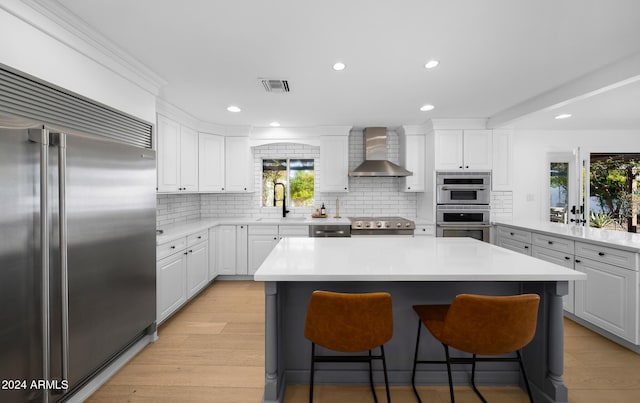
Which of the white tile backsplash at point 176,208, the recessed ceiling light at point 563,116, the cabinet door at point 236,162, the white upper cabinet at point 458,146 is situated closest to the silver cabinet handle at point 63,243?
the white tile backsplash at point 176,208

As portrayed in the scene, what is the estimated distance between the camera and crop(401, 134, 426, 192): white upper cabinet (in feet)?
15.2

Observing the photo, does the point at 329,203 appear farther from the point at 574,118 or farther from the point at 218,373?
the point at 574,118

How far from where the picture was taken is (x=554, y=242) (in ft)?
10.2

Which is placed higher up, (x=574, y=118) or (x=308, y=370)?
(x=574, y=118)

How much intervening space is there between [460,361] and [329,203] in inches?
136

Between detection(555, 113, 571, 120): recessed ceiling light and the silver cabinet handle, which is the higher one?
detection(555, 113, 571, 120): recessed ceiling light

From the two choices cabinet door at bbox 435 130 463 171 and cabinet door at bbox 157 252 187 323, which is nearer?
cabinet door at bbox 157 252 187 323

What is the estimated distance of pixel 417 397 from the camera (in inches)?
73.8

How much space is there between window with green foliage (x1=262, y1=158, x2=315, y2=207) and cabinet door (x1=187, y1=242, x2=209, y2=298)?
150 cm

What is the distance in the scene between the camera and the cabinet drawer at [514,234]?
3.55 metres

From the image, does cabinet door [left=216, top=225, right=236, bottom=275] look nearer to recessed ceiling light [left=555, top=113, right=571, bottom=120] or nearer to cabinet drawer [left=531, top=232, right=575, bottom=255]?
cabinet drawer [left=531, top=232, right=575, bottom=255]

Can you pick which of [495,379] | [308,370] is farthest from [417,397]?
[308,370]

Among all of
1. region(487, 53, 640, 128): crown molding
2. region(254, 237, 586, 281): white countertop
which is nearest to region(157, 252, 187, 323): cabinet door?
region(254, 237, 586, 281): white countertop

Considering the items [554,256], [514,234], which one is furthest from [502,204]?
[554,256]
